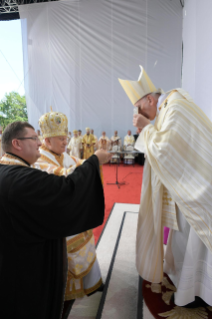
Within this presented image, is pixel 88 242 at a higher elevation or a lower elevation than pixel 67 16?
lower

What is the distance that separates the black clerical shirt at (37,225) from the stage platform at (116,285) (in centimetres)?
60

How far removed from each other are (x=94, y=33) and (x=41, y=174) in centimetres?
839

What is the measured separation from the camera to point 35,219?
110 cm

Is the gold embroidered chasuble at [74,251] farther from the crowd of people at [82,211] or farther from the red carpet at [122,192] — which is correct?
the red carpet at [122,192]

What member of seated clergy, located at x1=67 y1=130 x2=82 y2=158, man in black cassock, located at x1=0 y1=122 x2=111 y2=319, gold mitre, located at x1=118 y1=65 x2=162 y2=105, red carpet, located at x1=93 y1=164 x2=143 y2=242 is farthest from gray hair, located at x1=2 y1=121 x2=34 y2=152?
seated clergy, located at x1=67 y1=130 x2=82 y2=158

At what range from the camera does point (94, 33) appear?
7.79 meters

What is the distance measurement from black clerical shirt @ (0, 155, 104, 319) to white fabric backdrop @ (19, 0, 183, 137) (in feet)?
21.6

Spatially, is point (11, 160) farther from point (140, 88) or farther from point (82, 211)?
point (140, 88)

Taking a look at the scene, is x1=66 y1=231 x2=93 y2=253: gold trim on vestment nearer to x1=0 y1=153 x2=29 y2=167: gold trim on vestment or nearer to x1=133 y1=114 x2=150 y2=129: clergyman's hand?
x1=0 y1=153 x2=29 y2=167: gold trim on vestment

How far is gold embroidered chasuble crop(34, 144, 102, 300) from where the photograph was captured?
5.68 feet

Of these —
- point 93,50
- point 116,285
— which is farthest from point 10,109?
point 93,50

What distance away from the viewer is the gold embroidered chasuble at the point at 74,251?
173 centimetres

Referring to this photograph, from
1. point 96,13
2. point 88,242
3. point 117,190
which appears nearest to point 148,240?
point 88,242

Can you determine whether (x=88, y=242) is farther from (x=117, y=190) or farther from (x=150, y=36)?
(x=150, y=36)
